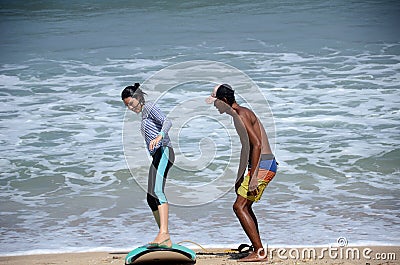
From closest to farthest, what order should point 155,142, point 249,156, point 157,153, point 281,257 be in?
point 155,142
point 157,153
point 249,156
point 281,257

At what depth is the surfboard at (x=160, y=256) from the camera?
571 cm

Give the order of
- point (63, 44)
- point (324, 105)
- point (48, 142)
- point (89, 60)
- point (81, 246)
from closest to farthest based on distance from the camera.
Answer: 1. point (81, 246)
2. point (48, 142)
3. point (324, 105)
4. point (89, 60)
5. point (63, 44)

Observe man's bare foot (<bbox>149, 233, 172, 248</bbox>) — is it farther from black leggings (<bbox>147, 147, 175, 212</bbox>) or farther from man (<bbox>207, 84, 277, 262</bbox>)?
man (<bbox>207, 84, 277, 262</bbox>)

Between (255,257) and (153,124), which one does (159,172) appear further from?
(255,257)

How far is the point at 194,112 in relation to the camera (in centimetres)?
1246

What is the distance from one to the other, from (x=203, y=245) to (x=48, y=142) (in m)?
5.01

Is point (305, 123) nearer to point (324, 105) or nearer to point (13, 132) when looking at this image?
point (324, 105)

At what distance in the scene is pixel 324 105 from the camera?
12.9m

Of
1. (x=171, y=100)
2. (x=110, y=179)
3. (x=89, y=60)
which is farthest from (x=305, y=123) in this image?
(x=89, y=60)

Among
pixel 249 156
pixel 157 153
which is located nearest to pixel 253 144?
pixel 249 156

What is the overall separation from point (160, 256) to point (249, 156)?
107cm

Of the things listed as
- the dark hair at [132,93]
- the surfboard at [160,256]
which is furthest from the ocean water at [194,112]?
the dark hair at [132,93]

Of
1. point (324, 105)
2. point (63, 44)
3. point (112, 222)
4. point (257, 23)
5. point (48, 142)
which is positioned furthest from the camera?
point (257, 23)

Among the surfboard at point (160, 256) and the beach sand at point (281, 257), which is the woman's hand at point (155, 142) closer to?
the surfboard at point (160, 256)
